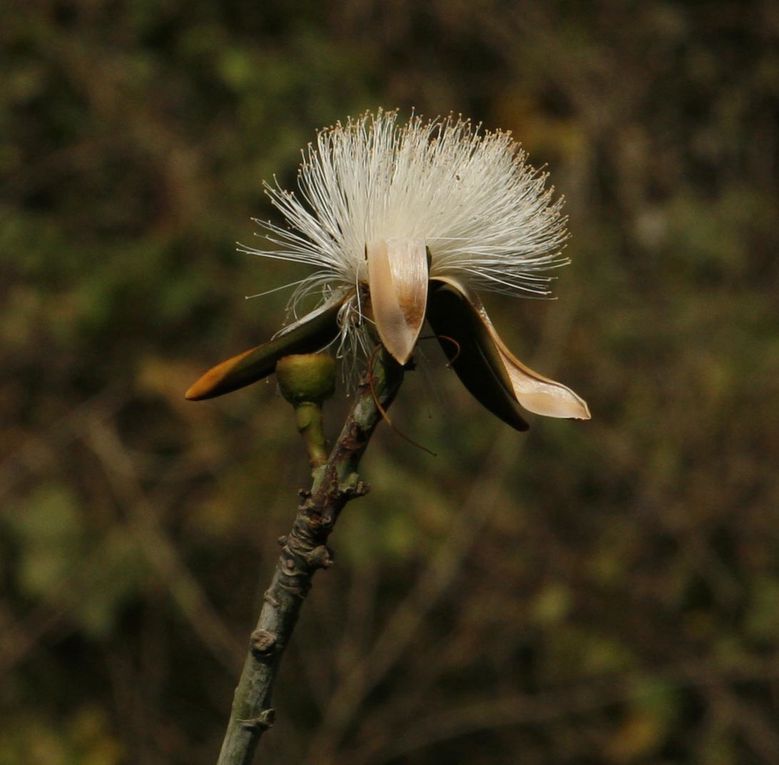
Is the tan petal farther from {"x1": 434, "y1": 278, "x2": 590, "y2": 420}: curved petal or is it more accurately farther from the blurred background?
the blurred background

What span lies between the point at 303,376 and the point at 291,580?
0.15 metres

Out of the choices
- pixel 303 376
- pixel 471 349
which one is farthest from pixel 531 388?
pixel 303 376

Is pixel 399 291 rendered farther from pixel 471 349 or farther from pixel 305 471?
pixel 305 471

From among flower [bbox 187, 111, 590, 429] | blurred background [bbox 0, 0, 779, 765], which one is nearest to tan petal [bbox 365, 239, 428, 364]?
flower [bbox 187, 111, 590, 429]

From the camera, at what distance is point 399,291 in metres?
0.83

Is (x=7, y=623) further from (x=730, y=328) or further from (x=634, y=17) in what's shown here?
(x=634, y=17)

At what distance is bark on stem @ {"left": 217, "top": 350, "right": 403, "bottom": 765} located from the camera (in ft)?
2.54

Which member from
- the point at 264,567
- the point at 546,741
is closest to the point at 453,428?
Answer: the point at 264,567

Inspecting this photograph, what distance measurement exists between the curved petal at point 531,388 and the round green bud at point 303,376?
11 centimetres

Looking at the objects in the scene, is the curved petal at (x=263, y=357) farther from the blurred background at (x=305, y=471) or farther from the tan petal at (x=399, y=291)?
the blurred background at (x=305, y=471)

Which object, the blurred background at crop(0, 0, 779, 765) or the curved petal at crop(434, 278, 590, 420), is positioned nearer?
the curved petal at crop(434, 278, 590, 420)

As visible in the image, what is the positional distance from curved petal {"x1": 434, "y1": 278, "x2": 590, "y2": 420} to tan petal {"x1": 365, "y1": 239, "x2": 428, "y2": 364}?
0.03 meters

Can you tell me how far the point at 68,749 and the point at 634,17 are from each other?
310 centimetres

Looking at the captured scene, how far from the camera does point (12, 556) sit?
303cm
